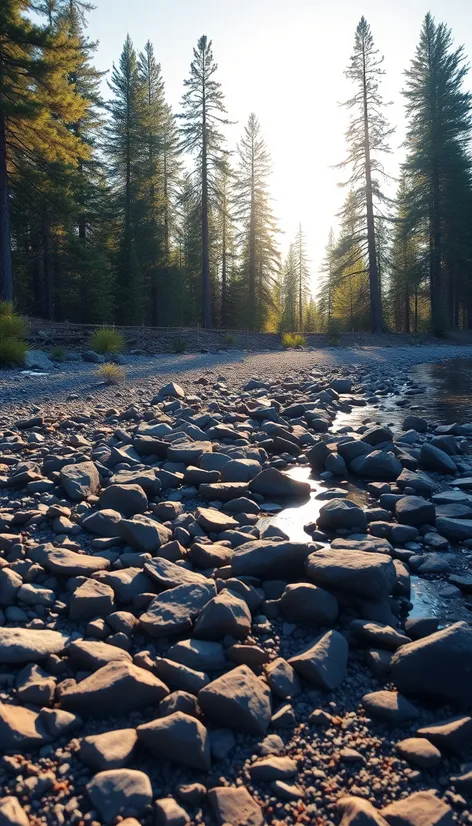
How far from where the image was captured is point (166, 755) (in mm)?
1544

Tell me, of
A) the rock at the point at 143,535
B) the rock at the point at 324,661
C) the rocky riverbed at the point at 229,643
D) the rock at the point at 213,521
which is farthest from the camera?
the rock at the point at 213,521

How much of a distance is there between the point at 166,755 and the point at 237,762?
0.71 ft

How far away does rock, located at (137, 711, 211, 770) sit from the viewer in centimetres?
153

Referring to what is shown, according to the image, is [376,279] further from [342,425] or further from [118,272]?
[342,425]

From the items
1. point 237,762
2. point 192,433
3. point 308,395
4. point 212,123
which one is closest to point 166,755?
point 237,762

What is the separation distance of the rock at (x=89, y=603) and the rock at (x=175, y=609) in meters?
0.18

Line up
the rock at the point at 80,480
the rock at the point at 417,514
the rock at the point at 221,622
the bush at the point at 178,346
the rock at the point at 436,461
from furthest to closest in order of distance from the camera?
the bush at the point at 178,346 → the rock at the point at 436,461 → the rock at the point at 80,480 → the rock at the point at 417,514 → the rock at the point at 221,622

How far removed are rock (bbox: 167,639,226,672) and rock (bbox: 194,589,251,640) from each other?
0.07 metres

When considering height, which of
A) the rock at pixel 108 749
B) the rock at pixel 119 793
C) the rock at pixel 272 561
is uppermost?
the rock at pixel 272 561

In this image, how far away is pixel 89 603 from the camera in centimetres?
221

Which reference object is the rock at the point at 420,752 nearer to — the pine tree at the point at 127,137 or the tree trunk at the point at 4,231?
the tree trunk at the point at 4,231

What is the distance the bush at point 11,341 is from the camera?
9.79 meters

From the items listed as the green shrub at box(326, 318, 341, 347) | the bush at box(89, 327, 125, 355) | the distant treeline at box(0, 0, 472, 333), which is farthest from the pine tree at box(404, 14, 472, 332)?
the bush at box(89, 327, 125, 355)

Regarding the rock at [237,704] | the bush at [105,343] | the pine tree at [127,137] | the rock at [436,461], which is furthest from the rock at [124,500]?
the pine tree at [127,137]
